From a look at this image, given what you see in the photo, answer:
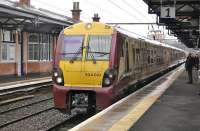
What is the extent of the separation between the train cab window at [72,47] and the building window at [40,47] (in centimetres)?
2400

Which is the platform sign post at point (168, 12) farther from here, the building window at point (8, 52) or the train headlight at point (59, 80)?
the building window at point (8, 52)

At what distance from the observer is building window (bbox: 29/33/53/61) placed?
38.3 m

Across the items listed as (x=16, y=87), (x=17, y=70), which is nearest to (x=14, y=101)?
(x=16, y=87)

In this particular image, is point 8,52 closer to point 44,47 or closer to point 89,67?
point 44,47

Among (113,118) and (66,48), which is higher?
(66,48)

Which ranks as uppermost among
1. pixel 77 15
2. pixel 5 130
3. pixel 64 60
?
pixel 77 15

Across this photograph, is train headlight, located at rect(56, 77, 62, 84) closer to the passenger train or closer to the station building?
the passenger train

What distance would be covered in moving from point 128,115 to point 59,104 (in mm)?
2563

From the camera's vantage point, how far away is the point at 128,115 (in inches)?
452

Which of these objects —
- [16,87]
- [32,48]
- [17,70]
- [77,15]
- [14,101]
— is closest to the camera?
[14,101]

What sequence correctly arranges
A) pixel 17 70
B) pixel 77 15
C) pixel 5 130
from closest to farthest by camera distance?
pixel 5 130 < pixel 17 70 < pixel 77 15

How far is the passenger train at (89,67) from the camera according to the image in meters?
13.3

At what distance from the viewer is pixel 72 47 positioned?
1409cm

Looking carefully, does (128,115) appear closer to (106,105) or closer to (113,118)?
(113,118)
